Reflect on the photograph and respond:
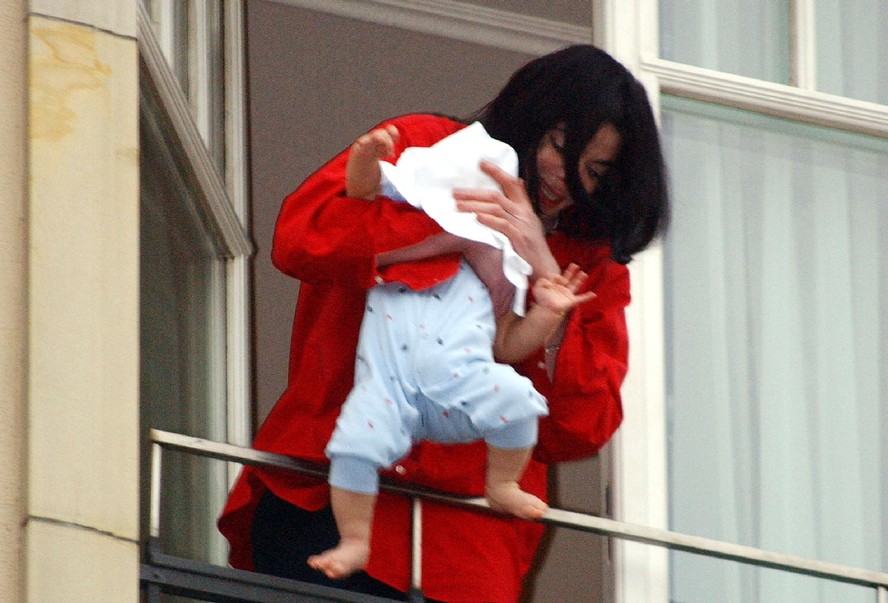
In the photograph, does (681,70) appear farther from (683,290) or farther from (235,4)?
(235,4)

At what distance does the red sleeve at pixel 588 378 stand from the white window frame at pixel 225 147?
4.03 ft

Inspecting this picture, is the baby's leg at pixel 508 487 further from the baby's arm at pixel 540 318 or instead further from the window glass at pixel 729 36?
the window glass at pixel 729 36

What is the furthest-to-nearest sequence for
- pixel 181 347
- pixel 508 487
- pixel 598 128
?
pixel 181 347 → pixel 598 128 → pixel 508 487

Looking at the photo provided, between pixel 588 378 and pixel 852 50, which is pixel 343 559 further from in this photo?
A: pixel 852 50

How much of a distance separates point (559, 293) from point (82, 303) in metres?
0.91

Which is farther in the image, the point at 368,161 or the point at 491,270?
the point at 491,270

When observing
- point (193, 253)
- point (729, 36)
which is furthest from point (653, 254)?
point (193, 253)

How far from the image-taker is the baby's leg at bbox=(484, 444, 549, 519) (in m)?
4.35

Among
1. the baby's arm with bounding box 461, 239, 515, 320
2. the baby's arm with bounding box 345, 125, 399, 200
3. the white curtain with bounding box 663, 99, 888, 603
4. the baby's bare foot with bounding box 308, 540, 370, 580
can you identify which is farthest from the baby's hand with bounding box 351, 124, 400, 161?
the white curtain with bounding box 663, 99, 888, 603

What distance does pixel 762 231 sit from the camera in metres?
6.15

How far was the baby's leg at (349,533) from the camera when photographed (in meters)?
4.16

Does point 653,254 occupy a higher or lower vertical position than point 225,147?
lower

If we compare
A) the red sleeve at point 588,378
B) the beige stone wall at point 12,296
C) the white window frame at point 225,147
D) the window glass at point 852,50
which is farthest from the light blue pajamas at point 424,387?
the window glass at point 852,50

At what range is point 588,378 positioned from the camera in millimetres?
4492
